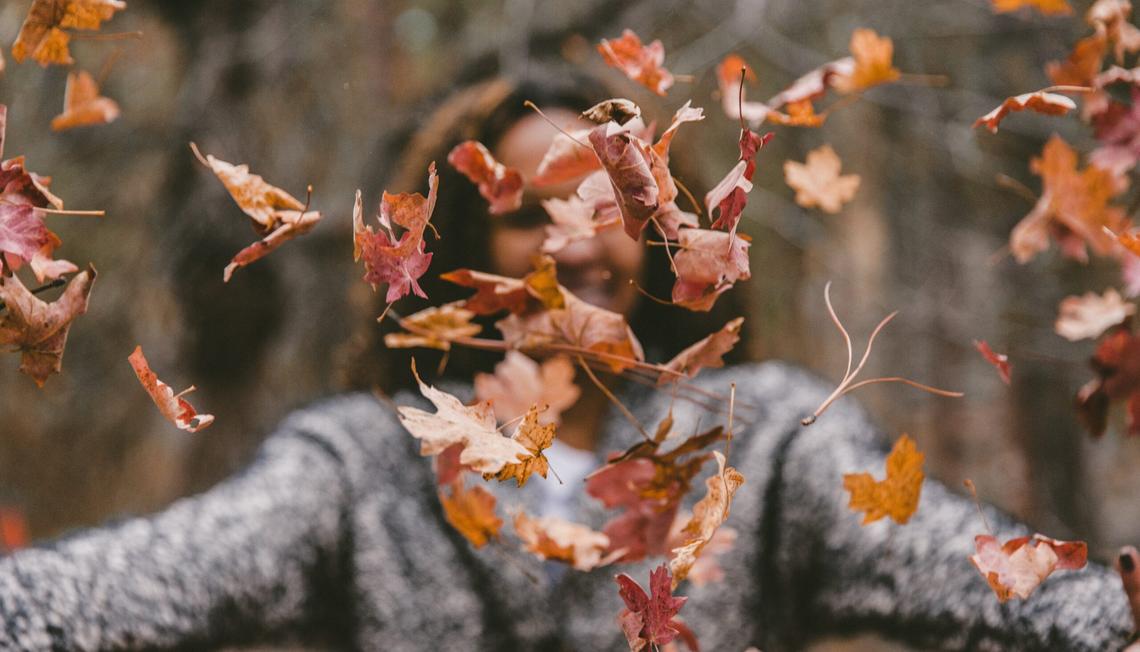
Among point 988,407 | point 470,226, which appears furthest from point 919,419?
point 470,226

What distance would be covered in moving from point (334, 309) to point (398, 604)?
39.0 inches

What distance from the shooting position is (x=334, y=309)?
1.76 meters

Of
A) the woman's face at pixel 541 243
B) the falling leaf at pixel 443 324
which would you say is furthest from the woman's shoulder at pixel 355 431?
the falling leaf at pixel 443 324

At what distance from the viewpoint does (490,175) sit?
0.40 metres

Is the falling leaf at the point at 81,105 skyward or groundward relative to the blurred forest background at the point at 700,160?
skyward

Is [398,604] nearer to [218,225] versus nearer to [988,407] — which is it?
[218,225]

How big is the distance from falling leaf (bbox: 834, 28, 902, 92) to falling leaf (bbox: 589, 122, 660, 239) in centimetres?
20

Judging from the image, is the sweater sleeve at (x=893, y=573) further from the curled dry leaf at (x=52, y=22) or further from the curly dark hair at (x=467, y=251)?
the curled dry leaf at (x=52, y=22)

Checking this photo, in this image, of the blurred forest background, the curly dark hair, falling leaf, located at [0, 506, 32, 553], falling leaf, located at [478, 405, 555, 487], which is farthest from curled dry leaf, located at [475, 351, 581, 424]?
falling leaf, located at [0, 506, 32, 553]

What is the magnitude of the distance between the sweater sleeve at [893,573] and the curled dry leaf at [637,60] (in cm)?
32

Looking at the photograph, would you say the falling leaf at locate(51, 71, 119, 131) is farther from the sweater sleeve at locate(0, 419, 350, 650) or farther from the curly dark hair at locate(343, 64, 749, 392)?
the curly dark hair at locate(343, 64, 749, 392)

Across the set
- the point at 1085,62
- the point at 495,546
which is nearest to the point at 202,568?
the point at 495,546

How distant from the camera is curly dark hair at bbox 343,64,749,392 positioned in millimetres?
964

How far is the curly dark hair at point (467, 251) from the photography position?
0.96 m
